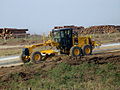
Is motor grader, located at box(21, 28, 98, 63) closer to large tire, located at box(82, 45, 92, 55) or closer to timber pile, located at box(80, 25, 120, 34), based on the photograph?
large tire, located at box(82, 45, 92, 55)

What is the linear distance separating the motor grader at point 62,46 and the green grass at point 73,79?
18.4ft

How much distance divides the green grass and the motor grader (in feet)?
18.4

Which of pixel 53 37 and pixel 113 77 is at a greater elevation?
pixel 53 37

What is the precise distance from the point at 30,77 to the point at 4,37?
3985cm

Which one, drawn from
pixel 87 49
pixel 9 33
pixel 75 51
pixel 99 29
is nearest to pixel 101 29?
pixel 99 29

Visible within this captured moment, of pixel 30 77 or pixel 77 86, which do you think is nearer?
pixel 77 86

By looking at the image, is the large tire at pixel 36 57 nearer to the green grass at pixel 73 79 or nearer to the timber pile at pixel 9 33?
the green grass at pixel 73 79

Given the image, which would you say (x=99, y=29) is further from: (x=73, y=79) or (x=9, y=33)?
(x=73, y=79)

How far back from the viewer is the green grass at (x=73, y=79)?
30.8ft

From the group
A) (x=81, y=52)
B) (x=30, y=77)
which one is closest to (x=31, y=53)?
(x=81, y=52)

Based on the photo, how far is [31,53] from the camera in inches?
709

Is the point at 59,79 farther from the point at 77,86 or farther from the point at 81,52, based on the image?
the point at 81,52

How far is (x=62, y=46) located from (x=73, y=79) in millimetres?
8951

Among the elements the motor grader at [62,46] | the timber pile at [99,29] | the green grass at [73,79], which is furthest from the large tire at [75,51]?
the timber pile at [99,29]
